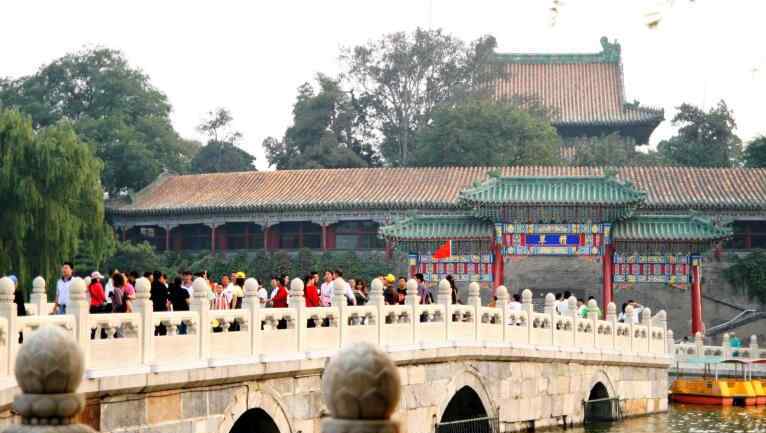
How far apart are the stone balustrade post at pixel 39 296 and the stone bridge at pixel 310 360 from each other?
34 millimetres

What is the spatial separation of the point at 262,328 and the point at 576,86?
41756mm

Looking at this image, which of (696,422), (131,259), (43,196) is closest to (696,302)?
(696,422)

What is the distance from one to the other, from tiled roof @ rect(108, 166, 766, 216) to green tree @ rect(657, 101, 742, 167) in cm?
1153

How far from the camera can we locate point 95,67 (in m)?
54.5

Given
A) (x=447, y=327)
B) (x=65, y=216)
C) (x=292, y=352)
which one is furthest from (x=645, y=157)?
(x=292, y=352)

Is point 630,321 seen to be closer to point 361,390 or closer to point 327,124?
point 361,390

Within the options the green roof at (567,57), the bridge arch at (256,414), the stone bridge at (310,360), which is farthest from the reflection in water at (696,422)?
the green roof at (567,57)

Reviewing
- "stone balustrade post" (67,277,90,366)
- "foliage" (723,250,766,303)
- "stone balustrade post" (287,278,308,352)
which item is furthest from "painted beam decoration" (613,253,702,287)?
"stone balustrade post" (67,277,90,366)

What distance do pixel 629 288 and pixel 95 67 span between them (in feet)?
81.3

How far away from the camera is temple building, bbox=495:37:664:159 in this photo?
54719 mm

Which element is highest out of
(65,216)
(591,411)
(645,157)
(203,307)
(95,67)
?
(95,67)

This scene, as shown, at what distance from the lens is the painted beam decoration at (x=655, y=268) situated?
116 ft

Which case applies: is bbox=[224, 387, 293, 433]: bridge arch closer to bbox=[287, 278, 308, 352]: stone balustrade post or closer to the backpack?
bbox=[287, 278, 308, 352]: stone balustrade post

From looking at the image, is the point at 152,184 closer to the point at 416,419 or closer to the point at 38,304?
the point at 416,419
